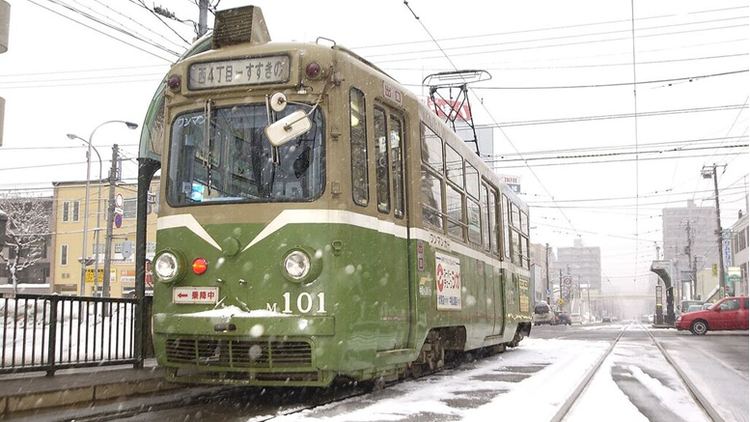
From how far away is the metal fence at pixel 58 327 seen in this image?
7527 mm

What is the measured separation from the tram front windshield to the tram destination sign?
25 cm

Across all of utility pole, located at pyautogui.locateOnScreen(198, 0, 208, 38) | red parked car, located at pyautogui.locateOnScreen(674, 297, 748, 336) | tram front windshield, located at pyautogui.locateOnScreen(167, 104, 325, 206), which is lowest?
red parked car, located at pyautogui.locateOnScreen(674, 297, 748, 336)

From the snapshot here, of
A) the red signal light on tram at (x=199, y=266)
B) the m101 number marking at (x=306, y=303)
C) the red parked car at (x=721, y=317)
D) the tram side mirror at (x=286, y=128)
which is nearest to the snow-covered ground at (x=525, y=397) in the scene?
the m101 number marking at (x=306, y=303)

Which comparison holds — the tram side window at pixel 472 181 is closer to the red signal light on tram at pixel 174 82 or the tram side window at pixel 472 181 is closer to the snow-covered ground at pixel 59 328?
the red signal light on tram at pixel 174 82

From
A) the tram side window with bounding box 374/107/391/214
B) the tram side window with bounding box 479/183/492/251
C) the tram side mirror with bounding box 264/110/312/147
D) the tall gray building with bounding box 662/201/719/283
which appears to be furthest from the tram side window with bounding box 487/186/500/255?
the tall gray building with bounding box 662/201/719/283

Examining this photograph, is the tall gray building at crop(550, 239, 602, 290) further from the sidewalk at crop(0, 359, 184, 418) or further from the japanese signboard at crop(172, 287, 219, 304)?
the japanese signboard at crop(172, 287, 219, 304)

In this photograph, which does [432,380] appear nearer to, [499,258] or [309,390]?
[309,390]

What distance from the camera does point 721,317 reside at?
25.4m

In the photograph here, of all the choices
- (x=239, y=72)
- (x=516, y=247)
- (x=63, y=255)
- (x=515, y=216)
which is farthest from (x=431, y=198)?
(x=63, y=255)

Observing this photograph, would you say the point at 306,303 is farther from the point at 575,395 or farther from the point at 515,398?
the point at 575,395

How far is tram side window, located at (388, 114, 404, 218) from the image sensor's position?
743cm

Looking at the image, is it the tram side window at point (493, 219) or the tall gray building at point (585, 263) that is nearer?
the tram side window at point (493, 219)

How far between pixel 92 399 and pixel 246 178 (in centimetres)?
278

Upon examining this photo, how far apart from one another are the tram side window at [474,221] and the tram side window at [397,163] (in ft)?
8.44
